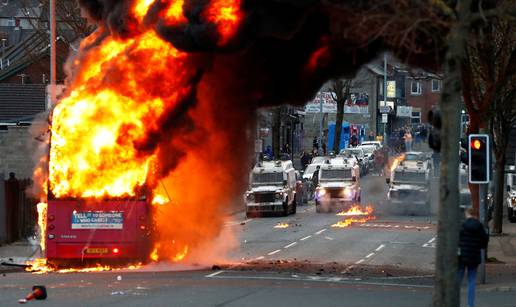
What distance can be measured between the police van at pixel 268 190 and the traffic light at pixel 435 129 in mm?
32243

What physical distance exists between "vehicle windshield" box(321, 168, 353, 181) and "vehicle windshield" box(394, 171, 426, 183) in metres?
2.41

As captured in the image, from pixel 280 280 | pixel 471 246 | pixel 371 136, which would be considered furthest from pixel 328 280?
pixel 371 136

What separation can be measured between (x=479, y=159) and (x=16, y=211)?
16538mm

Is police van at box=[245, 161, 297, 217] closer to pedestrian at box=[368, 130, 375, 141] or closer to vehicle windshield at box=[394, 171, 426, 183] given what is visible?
vehicle windshield at box=[394, 171, 426, 183]

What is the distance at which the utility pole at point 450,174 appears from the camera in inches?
468

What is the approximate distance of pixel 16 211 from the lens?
31.7 meters

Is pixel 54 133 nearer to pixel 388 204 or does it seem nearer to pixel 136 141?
pixel 136 141

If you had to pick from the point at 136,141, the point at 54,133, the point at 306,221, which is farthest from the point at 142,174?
the point at 306,221

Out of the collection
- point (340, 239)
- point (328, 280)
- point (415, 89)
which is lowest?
point (340, 239)

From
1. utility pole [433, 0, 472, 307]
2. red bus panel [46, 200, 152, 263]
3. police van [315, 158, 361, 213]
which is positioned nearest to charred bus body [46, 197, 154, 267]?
Result: red bus panel [46, 200, 152, 263]

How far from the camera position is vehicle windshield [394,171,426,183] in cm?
4925

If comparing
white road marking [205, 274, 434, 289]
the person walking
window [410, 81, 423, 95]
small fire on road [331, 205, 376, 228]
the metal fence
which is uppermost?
window [410, 81, 423, 95]

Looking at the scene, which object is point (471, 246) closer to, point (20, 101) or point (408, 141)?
point (20, 101)

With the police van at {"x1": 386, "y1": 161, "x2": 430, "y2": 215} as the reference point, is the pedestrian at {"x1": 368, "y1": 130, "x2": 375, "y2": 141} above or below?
above
